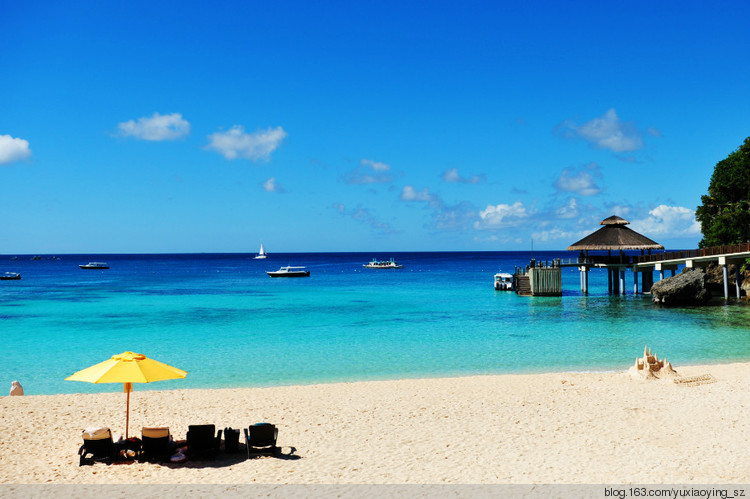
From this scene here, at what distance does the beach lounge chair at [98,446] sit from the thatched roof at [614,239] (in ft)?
125

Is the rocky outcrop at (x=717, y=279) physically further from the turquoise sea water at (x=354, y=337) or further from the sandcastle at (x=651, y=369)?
the sandcastle at (x=651, y=369)

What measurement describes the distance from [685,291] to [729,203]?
1271 cm

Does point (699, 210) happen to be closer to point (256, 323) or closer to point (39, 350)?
point (256, 323)

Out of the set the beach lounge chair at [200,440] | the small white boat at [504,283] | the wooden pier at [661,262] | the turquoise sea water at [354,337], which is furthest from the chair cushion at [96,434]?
the small white boat at [504,283]

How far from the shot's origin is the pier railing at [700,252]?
34438mm

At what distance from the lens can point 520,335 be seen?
82.5ft

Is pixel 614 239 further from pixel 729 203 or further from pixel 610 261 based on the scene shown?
pixel 729 203

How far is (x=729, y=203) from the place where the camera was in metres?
43.1

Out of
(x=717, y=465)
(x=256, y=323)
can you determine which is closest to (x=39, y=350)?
(x=256, y=323)

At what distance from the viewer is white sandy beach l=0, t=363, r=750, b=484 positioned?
27.4 ft

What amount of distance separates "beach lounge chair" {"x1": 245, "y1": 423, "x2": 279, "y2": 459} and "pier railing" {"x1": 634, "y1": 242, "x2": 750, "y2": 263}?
34135 mm

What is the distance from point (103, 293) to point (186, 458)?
50260 millimetres

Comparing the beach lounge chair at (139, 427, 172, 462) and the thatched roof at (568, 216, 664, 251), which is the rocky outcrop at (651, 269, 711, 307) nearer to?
the thatched roof at (568, 216, 664, 251)

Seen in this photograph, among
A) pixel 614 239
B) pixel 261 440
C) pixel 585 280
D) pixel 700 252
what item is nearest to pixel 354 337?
pixel 261 440
